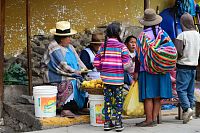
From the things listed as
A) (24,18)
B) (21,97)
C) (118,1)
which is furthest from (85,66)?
(118,1)

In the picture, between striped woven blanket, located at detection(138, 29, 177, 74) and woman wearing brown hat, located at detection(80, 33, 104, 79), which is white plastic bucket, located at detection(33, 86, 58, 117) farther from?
striped woven blanket, located at detection(138, 29, 177, 74)

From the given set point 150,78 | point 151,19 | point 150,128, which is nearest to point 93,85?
point 150,78

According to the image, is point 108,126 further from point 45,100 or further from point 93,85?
point 45,100

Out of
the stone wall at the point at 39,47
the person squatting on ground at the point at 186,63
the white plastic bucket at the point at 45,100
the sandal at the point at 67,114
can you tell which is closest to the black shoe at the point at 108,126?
the sandal at the point at 67,114

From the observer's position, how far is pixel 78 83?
7.38m

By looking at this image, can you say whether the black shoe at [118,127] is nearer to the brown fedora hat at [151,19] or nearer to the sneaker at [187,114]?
the sneaker at [187,114]

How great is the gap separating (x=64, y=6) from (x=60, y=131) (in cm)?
403

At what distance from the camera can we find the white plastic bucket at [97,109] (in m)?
7.00

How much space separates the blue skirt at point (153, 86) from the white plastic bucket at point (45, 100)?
1.38 metres

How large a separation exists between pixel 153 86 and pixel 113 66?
70 cm

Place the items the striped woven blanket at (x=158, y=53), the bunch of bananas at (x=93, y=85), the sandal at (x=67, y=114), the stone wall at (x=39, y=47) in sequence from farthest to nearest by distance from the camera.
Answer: the stone wall at (x=39, y=47) < the sandal at (x=67, y=114) < the bunch of bananas at (x=93, y=85) < the striped woven blanket at (x=158, y=53)

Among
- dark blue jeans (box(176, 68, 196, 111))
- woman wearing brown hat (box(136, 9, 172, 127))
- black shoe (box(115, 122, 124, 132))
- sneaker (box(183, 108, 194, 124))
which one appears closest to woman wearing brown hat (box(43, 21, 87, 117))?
black shoe (box(115, 122, 124, 132))

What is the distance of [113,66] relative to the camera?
21.5 feet

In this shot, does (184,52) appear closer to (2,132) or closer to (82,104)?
(82,104)
